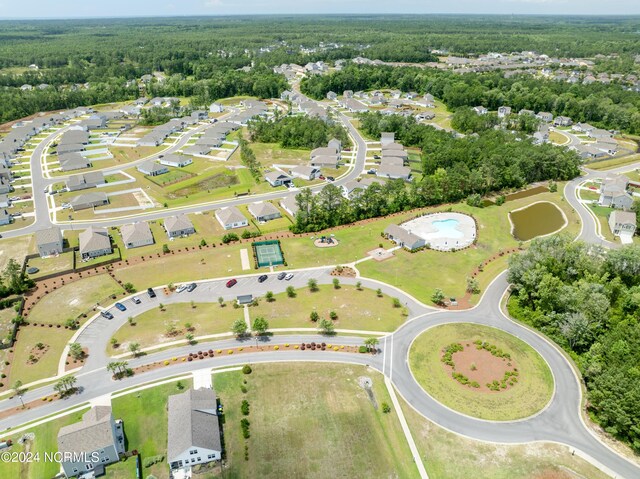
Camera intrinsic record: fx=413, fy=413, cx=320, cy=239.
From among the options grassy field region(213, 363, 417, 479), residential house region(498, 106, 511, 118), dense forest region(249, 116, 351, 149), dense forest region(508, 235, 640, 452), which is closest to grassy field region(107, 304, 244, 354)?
grassy field region(213, 363, 417, 479)

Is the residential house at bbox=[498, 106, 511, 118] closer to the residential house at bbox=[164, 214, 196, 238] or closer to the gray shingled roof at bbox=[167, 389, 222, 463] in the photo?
the residential house at bbox=[164, 214, 196, 238]

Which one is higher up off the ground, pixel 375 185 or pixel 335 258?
pixel 375 185

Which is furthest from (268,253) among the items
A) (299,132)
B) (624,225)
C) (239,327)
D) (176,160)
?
(299,132)

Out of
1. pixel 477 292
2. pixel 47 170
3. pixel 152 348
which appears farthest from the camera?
pixel 47 170

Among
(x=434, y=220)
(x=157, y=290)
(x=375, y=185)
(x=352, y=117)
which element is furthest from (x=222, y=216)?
(x=352, y=117)

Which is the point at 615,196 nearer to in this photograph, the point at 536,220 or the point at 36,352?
the point at 536,220

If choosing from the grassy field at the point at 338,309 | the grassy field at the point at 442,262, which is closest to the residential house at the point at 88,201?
the grassy field at the point at 442,262

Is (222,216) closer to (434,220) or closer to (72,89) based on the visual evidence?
(434,220)
